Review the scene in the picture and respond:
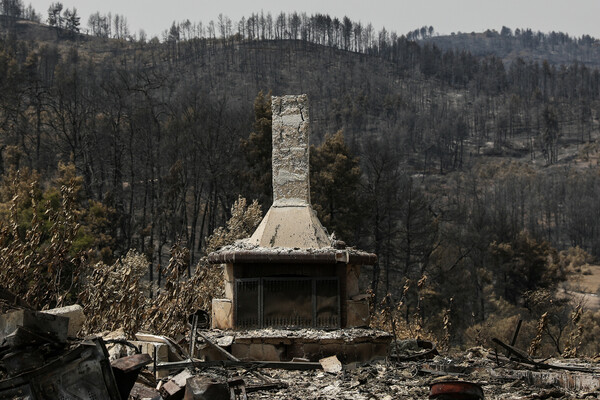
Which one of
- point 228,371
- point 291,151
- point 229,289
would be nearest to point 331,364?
point 228,371

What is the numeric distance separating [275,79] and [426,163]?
24569 millimetres

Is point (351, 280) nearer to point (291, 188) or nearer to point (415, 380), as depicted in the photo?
point (291, 188)

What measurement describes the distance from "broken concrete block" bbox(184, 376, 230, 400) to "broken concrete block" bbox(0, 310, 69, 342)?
1285 mm

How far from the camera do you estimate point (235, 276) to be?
34.6ft

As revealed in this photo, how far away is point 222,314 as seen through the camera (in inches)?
424

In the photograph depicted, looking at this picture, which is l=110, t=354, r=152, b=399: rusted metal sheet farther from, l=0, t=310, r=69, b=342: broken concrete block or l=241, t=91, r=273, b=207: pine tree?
l=241, t=91, r=273, b=207: pine tree

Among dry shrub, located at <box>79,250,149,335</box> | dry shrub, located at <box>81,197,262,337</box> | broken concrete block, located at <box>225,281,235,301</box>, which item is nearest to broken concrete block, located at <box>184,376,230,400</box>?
dry shrub, located at <box>81,197,262,337</box>

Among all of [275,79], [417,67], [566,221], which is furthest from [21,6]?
[566,221]

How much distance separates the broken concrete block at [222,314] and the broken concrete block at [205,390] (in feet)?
14.3

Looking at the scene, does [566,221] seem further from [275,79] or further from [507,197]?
[275,79]

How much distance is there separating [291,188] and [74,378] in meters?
6.84

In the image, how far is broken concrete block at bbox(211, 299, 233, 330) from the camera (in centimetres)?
1063

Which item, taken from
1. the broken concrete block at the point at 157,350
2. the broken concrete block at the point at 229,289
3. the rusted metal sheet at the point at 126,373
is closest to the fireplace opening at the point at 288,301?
the broken concrete block at the point at 229,289

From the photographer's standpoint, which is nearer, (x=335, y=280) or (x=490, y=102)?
(x=335, y=280)
